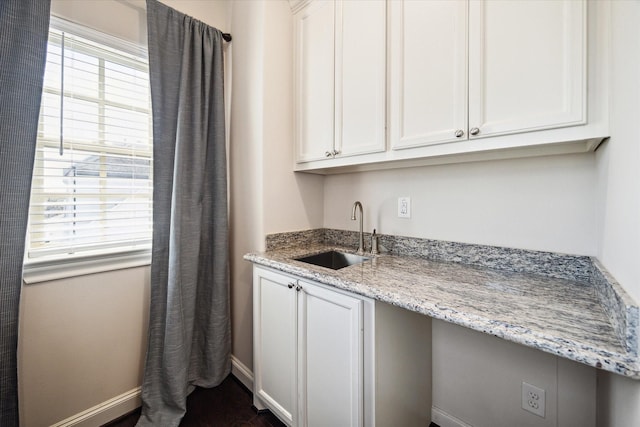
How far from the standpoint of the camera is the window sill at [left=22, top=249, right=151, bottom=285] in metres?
1.25

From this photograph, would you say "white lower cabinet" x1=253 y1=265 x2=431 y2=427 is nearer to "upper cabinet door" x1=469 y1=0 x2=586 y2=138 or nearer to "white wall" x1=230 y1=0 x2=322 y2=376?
"white wall" x1=230 y1=0 x2=322 y2=376

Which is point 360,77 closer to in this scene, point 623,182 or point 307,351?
point 623,182

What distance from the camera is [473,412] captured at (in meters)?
1.33

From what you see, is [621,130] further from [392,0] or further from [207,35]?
[207,35]

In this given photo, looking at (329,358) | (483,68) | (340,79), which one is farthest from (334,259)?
(483,68)

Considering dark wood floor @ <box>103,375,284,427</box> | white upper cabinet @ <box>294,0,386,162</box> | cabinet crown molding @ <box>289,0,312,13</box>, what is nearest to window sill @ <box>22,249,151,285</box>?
dark wood floor @ <box>103,375,284,427</box>

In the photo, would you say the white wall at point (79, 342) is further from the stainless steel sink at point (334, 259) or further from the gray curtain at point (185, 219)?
the stainless steel sink at point (334, 259)

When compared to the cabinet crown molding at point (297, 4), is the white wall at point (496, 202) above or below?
below

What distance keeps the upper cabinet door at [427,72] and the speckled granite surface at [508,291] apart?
0.60 meters

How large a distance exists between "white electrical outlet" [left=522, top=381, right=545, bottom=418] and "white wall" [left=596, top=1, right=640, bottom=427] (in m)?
0.25

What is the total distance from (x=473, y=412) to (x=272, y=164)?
5.70 feet

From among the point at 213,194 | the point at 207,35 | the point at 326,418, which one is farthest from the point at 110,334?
the point at 207,35

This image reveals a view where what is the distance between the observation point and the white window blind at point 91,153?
1.29m

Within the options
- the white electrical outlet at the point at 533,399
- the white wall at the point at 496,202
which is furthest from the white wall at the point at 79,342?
the white electrical outlet at the point at 533,399
